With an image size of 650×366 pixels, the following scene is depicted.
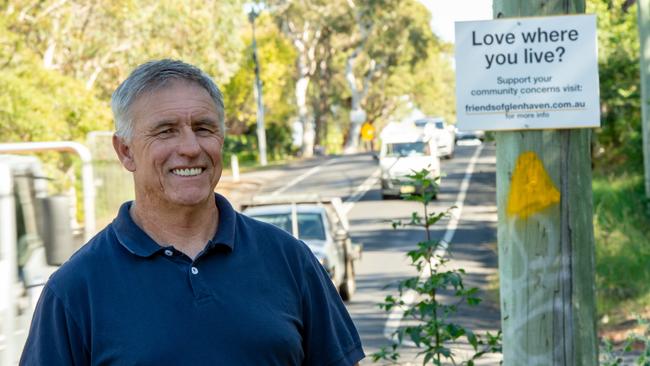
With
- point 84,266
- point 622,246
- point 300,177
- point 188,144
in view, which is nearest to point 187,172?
point 188,144

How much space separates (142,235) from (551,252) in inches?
77.6

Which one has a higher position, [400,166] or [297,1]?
[297,1]

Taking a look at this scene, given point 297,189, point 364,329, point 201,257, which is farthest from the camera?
point 297,189

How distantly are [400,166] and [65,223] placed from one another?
28.4m

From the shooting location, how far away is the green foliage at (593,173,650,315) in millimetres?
16922

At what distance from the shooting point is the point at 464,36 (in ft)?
17.7

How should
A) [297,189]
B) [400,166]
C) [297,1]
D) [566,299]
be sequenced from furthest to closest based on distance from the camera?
[297,1] → [297,189] → [400,166] → [566,299]

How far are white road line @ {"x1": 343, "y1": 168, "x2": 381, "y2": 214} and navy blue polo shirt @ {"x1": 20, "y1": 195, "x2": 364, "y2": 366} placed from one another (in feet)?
112

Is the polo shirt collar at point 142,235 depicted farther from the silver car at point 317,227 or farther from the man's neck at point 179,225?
the silver car at point 317,227

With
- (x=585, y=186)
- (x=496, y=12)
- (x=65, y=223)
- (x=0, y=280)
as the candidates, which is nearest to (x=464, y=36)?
(x=496, y=12)

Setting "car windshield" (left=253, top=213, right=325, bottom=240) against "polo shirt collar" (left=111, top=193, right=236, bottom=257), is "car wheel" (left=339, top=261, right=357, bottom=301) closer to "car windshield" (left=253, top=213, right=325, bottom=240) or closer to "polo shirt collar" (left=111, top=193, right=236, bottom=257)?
"car windshield" (left=253, top=213, right=325, bottom=240)

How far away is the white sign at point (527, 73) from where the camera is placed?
525cm

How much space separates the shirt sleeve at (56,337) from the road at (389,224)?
211 inches

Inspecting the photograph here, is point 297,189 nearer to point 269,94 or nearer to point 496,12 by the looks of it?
point 269,94
